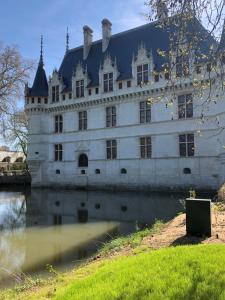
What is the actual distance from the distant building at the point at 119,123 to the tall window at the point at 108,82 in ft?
0.27

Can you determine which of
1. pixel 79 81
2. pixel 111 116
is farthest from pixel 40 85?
pixel 111 116

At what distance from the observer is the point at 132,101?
28.2 metres

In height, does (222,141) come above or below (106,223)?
above

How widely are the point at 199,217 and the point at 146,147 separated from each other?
64.7 ft

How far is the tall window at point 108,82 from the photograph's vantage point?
29.8 metres

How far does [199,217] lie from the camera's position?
25.1 ft

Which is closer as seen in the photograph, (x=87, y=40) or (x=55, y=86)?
(x=55, y=86)

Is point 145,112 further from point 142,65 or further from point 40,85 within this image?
point 40,85

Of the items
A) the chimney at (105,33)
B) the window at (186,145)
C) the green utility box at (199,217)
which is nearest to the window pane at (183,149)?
the window at (186,145)

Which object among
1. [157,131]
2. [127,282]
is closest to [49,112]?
[157,131]

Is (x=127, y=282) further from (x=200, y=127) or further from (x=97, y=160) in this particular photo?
(x=97, y=160)

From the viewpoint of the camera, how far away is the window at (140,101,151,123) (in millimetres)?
27295

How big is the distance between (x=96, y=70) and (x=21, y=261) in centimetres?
2471

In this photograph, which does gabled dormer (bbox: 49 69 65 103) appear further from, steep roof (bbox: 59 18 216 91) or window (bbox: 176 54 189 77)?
window (bbox: 176 54 189 77)
